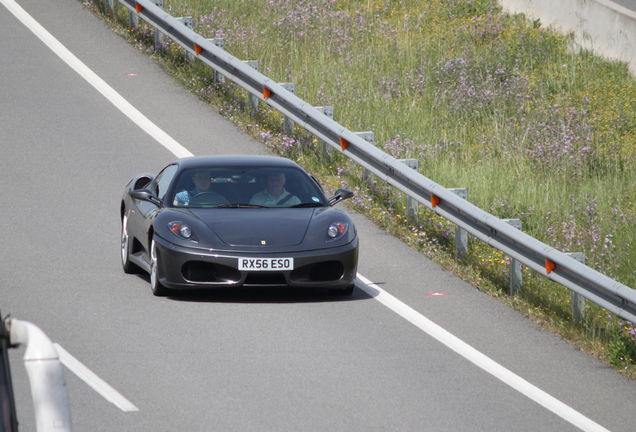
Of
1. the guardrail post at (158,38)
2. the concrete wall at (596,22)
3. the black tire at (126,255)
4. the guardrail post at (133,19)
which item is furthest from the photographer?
the guardrail post at (133,19)

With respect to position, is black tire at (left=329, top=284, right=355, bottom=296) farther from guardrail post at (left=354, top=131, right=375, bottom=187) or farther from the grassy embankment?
guardrail post at (left=354, top=131, right=375, bottom=187)

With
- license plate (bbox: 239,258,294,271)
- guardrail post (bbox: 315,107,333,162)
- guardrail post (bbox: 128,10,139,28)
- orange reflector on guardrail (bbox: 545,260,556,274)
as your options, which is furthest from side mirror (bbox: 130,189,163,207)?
guardrail post (bbox: 128,10,139,28)

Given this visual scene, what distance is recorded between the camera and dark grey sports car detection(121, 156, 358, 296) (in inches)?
346

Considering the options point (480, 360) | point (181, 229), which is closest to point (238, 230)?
point (181, 229)

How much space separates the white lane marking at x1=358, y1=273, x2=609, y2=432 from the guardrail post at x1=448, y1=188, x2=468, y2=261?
1.15 metres

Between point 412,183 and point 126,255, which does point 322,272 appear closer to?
point 126,255

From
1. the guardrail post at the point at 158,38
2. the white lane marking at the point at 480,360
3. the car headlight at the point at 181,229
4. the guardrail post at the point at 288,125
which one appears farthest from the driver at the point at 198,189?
the guardrail post at the point at 158,38

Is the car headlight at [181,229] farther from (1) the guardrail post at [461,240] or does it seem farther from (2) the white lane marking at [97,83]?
(2) the white lane marking at [97,83]

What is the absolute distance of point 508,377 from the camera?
7.15 metres

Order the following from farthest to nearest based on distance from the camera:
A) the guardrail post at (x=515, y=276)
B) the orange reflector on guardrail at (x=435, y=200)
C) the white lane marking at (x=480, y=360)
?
1. the orange reflector on guardrail at (x=435, y=200)
2. the guardrail post at (x=515, y=276)
3. the white lane marking at (x=480, y=360)

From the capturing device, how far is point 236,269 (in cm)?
873

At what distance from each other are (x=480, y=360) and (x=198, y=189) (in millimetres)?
3500

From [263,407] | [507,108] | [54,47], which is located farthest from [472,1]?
[263,407]

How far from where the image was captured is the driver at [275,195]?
9.77 meters
